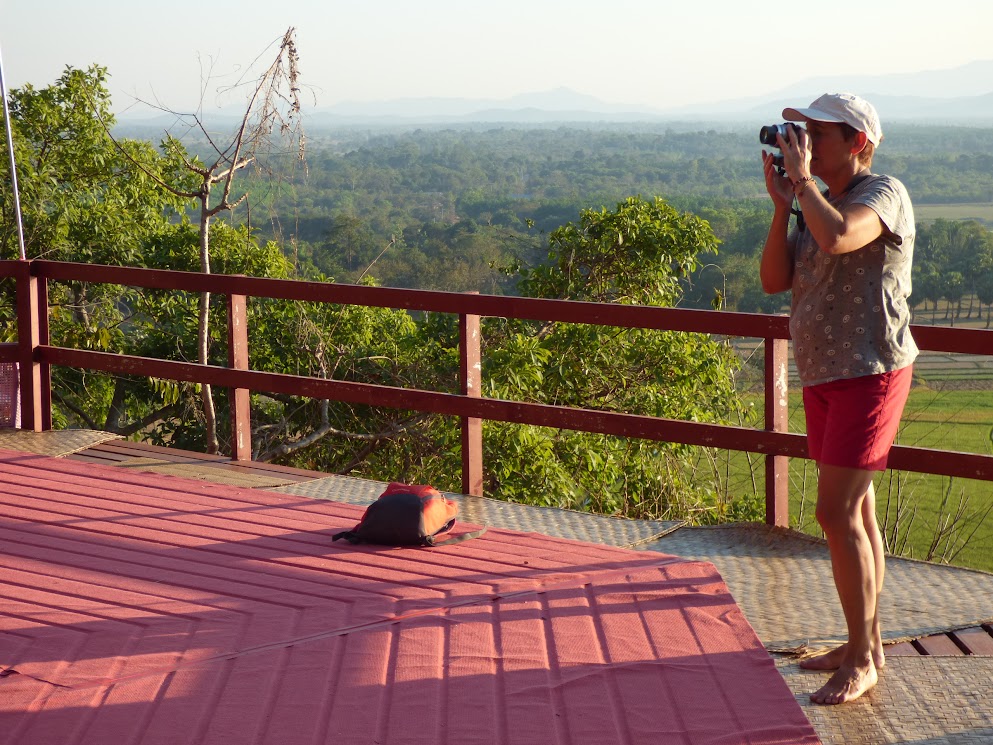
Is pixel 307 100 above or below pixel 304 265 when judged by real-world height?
above

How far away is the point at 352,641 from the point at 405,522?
861mm

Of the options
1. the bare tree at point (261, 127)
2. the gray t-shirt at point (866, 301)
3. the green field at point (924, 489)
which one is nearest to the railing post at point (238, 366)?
the green field at point (924, 489)

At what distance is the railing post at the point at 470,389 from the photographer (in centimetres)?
467

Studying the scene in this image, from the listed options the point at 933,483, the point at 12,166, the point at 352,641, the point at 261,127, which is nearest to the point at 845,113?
the point at 352,641

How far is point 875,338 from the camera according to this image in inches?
107

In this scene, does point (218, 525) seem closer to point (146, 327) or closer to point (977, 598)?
point (977, 598)

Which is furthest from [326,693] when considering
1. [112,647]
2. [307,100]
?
[307,100]

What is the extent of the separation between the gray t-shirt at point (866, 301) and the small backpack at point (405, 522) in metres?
1.54

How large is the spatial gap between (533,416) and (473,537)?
704 millimetres

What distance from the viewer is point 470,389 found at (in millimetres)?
4723

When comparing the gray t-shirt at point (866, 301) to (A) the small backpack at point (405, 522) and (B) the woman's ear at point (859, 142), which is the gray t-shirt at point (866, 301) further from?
(A) the small backpack at point (405, 522)

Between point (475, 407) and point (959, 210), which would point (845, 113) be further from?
point (959, 210)

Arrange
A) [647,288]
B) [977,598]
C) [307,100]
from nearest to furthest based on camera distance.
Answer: [977,598] → [307,100] → [647,288]

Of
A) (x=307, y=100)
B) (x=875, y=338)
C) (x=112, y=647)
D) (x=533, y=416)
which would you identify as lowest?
(x=112, y=647)
